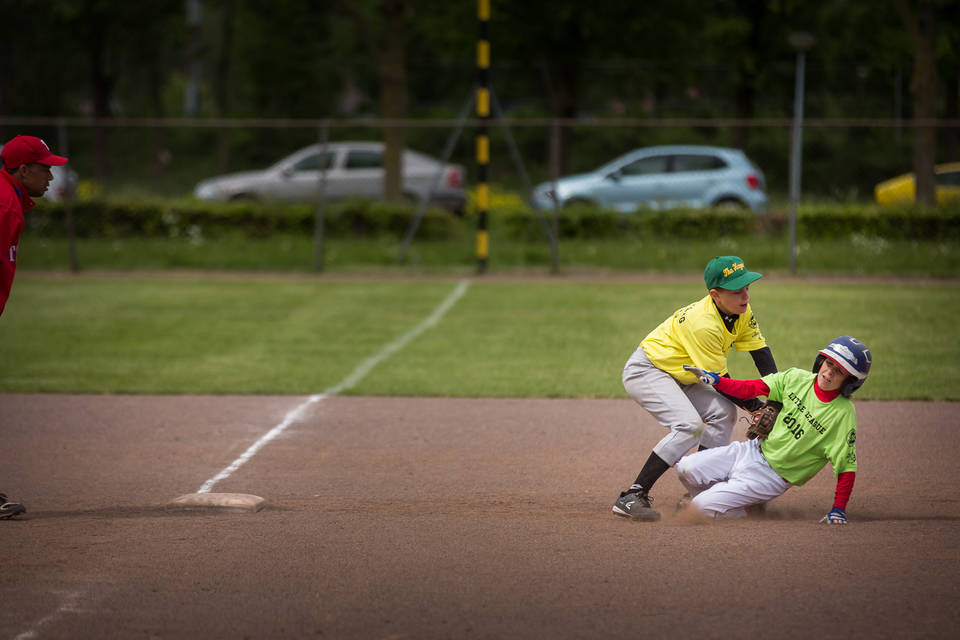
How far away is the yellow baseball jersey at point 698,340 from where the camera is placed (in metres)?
5.67

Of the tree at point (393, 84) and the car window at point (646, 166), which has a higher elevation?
the tree at point (393, 84)

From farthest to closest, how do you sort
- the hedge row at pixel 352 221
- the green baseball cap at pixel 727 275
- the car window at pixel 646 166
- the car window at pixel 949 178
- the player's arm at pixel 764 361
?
the car window at pixel 949 178
the car window at pixel 646 166
the hedge row at pixel 352 221
the player's arm at pixel 764 361
the green baseball cap at pixel 727 275

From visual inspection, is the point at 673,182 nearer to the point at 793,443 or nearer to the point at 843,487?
the point at 793,443

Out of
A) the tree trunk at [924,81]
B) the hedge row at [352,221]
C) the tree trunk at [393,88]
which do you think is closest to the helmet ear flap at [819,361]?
the hedge row at [352,221]

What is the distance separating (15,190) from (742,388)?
397 cm

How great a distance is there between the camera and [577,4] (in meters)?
28.3

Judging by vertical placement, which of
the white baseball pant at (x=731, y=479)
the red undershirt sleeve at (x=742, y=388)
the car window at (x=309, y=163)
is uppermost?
the car window at (x=309, y=163)

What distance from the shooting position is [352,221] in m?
19.5

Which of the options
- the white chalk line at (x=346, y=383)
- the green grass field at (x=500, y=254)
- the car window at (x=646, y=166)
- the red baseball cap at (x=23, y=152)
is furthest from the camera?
the car window at (x=646, y=166)

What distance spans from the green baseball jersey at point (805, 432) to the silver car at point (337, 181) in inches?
636

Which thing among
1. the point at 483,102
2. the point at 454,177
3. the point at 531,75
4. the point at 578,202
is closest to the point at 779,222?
the point at 578,202

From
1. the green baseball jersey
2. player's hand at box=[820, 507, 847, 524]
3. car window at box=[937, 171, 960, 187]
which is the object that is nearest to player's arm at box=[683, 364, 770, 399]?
the green baseball jersey

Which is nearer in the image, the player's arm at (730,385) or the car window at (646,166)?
the player's arm at (730,385)

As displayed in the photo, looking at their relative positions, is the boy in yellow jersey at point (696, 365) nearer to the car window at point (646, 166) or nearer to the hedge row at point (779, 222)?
the hedge row at point (779, 222)
